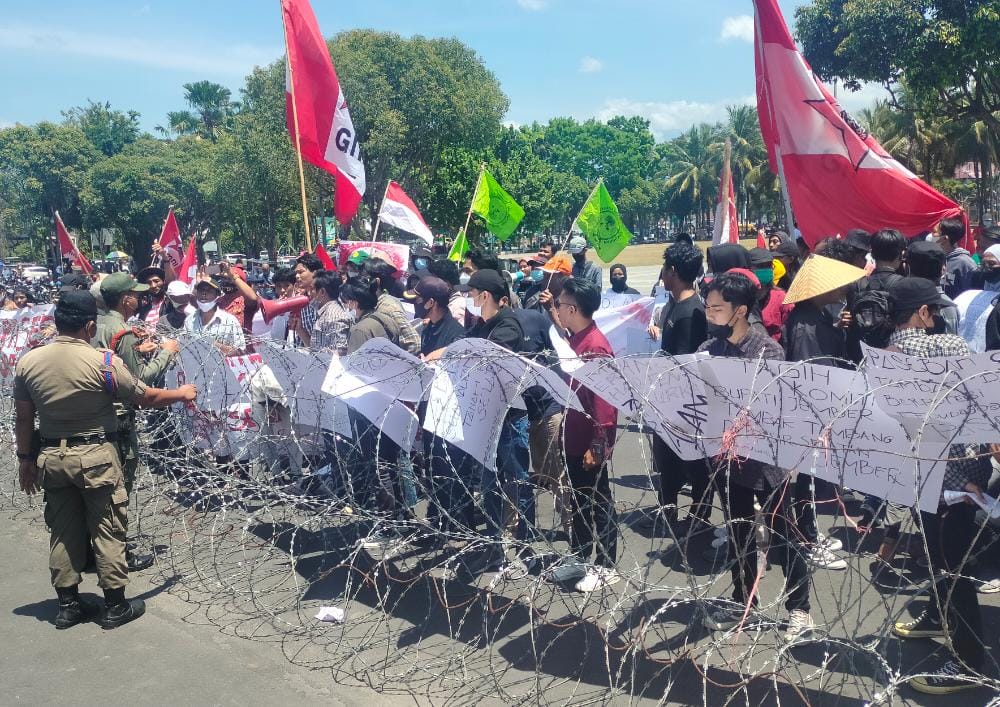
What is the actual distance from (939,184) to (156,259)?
123ft

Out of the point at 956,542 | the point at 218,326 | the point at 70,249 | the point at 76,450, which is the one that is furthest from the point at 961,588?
the point at 70,249

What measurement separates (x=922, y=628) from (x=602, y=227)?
343 inches

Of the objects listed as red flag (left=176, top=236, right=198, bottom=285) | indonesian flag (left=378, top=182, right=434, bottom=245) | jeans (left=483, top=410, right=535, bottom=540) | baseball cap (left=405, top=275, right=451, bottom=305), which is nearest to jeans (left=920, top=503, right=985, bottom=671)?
jeans (left=483, top=410, right=535, bottom=540)

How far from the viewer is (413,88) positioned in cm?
3353

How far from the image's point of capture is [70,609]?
4855mm

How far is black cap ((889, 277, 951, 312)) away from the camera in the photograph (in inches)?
154

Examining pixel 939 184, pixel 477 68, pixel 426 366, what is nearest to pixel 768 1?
pixel 426 366

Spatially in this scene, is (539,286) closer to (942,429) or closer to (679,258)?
(679,258)

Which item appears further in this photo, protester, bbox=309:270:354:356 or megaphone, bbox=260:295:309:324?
megaphone, bbox=260:295:309:324

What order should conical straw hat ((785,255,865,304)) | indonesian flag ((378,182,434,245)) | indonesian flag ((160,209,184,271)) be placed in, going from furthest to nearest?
indonesian flag ((160,209,184,271))
indonesian flag ((378,182,434,245))
conical straw hat ((785,255,865,304))

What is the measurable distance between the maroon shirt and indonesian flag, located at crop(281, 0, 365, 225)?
664 cm

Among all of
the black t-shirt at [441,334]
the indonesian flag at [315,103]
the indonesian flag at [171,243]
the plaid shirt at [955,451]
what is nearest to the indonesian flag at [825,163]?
the black t-shirt at [441,334]

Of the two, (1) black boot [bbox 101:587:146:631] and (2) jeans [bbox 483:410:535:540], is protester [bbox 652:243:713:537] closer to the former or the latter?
(2) jeans [bbox 483:410:535:540]

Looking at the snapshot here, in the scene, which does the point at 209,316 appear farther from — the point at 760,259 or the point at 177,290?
the point at 760,259
